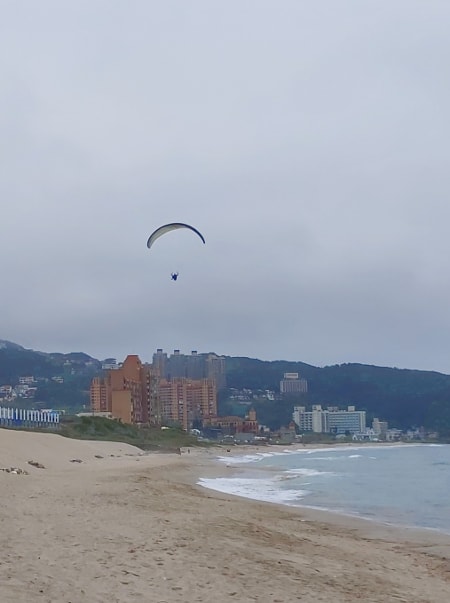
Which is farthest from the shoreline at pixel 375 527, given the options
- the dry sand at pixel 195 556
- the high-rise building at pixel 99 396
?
the high-rise building at pixel 99 396

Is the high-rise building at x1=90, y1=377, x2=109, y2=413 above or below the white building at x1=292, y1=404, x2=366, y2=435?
above

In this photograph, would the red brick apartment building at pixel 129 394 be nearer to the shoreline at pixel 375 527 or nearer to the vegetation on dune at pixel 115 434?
the vegetation on dune at pixel 115 434

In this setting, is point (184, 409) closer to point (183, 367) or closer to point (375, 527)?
point (183, 367)

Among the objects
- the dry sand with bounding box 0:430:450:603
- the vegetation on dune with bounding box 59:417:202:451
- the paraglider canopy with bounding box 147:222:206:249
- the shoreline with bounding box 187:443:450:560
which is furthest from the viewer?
the vegetation on dune with bounding box 59:417:202:451

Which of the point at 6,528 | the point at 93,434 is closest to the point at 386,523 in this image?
the point at 6,528

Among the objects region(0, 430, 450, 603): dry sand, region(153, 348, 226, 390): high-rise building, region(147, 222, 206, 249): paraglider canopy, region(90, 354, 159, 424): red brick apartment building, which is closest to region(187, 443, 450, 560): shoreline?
region(0, 430, 450, 603): dry sand

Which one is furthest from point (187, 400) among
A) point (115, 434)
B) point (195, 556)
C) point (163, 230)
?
point (195, 556)

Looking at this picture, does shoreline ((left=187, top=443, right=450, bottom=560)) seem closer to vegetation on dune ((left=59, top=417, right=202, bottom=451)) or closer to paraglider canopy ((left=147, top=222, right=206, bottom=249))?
paraglider canopy ((left=147, top=222, right=206, bottom=249))

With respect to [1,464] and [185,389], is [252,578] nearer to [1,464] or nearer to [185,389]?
[1,464]
